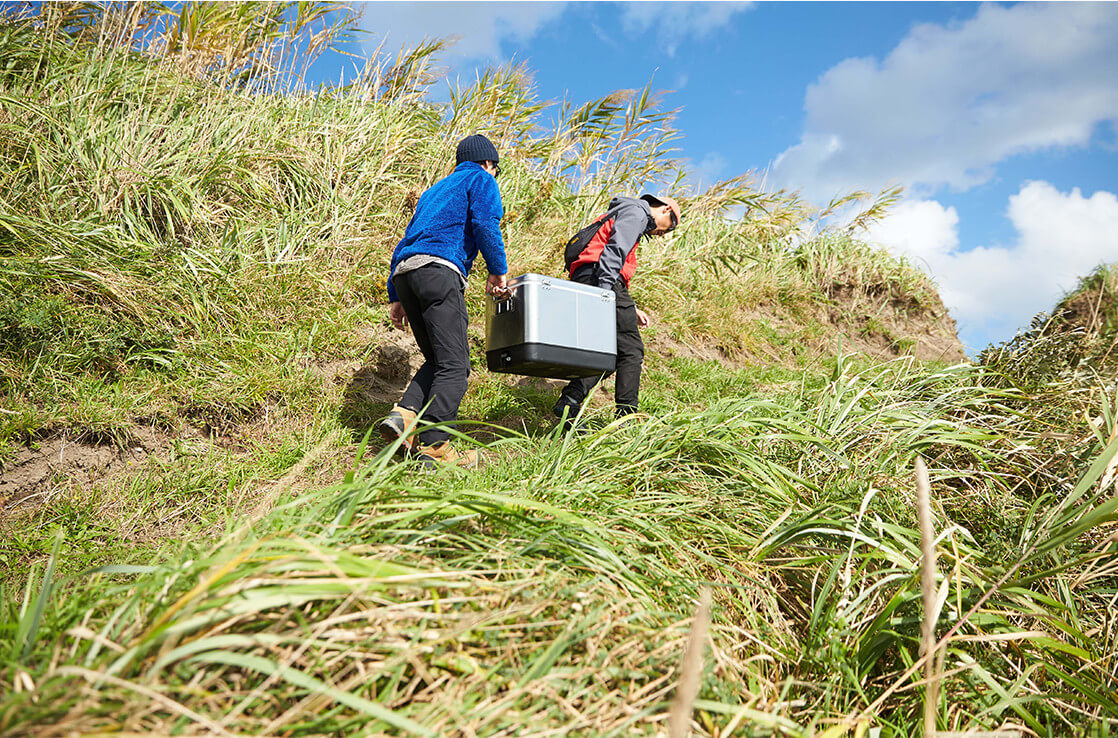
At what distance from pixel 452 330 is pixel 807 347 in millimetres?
5130

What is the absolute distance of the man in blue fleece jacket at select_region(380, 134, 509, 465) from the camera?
3.44 m

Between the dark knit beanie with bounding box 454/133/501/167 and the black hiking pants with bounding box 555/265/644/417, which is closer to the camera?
the dark knit beanie with bounding box 454/133/501/167

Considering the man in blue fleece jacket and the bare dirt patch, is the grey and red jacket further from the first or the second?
the bare dirt patch

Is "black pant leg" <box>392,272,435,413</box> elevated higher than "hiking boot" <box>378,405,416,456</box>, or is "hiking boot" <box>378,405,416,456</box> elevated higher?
"black pant leg" <box>392,272,435,413</box>

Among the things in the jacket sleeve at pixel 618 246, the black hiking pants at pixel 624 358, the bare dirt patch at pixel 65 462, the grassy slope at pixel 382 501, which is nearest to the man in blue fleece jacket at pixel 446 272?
the grassy slope at pixel 382 501

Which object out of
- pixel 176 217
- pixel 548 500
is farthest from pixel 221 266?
pixel 548 500

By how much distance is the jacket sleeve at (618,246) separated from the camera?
4047 mm

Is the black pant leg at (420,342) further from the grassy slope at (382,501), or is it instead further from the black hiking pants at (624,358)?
the black hiking pants at (624,358)

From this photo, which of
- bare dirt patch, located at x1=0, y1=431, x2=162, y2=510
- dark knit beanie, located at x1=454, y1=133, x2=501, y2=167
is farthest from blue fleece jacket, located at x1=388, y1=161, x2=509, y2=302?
bare dirt patch, located at x1=0, y1=431, x2=162, y2=510

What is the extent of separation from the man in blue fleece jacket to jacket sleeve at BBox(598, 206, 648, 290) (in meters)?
0.77

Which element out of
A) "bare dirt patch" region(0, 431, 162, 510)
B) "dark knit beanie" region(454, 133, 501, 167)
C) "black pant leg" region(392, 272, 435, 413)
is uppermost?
"dark knit beanie" region(454, 133, 501, 167)

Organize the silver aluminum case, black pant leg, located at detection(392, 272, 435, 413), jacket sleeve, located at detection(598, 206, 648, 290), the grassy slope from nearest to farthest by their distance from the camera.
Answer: the grassy slope
the silver aluminum case
black pant leg, located at detection(392, 272, 435, 413)
jacket sleeve, located at detection(598, 206, 648, 290)

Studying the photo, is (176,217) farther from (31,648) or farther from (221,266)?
(31,648)

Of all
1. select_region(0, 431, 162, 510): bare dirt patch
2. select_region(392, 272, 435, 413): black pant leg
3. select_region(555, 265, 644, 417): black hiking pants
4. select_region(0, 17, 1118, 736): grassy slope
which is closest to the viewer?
select_region(0, 17, 1118, 736): grassy slope
